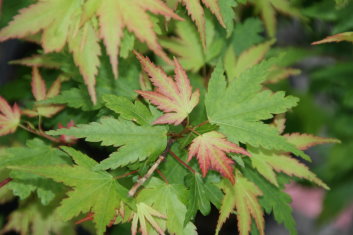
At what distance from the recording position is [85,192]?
0.78 meters

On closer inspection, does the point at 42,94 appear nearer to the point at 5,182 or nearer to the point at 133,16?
the point at 5,182

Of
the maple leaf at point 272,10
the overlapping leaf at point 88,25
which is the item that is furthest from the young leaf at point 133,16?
the maple leaf at point 272,10

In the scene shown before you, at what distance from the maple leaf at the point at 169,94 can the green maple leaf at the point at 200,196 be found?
0.14 meters

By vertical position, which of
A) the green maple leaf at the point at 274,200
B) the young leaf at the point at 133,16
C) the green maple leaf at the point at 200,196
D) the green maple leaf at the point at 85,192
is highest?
the young leaf at the point at 133,16

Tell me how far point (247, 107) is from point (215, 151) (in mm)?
136

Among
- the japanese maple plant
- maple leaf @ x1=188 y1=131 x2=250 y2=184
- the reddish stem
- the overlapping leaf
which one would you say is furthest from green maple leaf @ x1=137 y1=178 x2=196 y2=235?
the reddish stem

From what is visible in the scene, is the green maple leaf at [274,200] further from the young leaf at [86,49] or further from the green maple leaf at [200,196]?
the young leaf at [86,49]

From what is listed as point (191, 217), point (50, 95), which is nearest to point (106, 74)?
point (50, 95)

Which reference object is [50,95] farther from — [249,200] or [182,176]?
[249,200]

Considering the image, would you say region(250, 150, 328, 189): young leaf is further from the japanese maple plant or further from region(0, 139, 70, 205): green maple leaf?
region(0, 139, 70, 205): green maple leaf

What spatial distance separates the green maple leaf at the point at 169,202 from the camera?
811mm

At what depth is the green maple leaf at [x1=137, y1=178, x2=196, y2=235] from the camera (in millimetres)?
811

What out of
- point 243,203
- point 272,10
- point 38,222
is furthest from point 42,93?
point 272,10

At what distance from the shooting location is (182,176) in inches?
36.9
